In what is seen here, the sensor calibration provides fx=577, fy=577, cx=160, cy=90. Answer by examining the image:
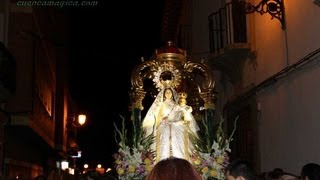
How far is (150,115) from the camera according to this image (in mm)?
10109

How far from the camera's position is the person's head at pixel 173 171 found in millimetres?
3102

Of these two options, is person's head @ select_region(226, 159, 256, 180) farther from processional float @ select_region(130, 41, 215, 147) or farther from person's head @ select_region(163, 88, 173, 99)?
person's head @ select_region(163, 88, 173, 99)

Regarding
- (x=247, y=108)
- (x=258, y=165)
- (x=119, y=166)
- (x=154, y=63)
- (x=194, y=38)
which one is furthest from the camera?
(x=194, y=38)

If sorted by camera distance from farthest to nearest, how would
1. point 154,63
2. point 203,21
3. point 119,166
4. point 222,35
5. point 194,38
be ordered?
point 194,38, point 203,21, point 222,35, point 154,63, point 119,166

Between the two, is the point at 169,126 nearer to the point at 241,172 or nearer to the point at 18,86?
the point at 241,172

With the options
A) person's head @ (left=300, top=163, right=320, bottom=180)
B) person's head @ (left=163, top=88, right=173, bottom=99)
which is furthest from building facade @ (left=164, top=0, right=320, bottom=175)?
person's head @ (left=300, top=163, right=320, bottom=180)

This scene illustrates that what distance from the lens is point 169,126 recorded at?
378 inches

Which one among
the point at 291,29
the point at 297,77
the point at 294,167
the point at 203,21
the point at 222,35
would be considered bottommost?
the point at 294,167

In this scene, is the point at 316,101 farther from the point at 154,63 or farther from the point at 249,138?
the point at 249,138

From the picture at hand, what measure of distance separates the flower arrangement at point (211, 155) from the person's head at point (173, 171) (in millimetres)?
5681

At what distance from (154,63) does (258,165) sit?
426cm

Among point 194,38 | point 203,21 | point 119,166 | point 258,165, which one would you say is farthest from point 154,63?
point 194,38

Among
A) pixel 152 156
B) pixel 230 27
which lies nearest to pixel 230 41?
pixel 230 27

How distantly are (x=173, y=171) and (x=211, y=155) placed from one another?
6063mm
